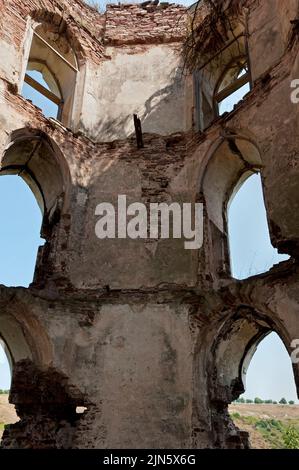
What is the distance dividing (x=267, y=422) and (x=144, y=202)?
136 ft

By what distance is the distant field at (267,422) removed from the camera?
3528 centimetres

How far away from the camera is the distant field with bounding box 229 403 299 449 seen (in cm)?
3528

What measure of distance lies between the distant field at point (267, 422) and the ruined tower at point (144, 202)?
74.3 feet

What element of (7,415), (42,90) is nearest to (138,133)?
(42,90)

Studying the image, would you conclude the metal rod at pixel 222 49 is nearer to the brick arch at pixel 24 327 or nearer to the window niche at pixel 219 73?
the window niche at pixel 219 73

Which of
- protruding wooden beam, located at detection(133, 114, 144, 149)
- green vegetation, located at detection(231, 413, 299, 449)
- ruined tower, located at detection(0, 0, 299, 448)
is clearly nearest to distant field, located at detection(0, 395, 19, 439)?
green vegetation, located at detection(231, 413, 299, 449)

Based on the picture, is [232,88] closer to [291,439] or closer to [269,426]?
[291,439]

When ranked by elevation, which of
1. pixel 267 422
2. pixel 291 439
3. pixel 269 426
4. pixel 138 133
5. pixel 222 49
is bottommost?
pixel 291 439

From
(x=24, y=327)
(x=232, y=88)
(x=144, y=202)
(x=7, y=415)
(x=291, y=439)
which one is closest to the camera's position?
(x=24, y=327)

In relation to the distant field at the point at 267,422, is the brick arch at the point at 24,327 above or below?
below

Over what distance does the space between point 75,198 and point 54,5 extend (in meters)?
4.57

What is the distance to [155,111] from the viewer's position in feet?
30.5

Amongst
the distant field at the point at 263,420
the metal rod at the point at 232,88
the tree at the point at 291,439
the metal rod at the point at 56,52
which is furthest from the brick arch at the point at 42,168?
the tree at the point at 291,439

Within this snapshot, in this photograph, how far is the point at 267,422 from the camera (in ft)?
141
